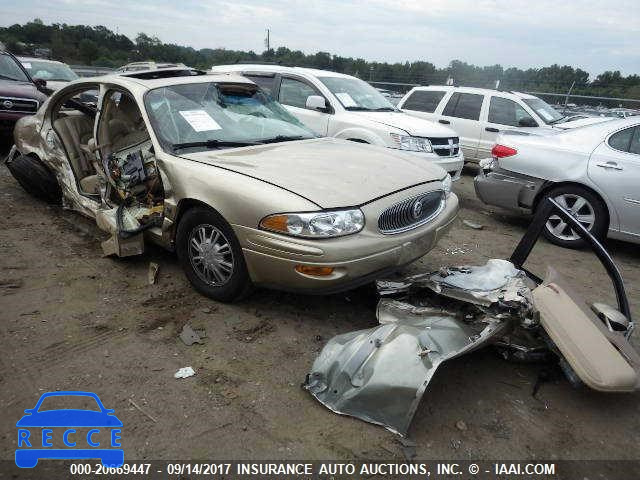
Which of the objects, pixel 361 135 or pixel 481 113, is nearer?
pixel 361 135

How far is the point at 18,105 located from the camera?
759 centimetres

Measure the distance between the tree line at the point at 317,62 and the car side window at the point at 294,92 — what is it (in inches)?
139

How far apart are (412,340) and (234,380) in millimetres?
1043

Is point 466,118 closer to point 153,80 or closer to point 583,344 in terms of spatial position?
point 153,80

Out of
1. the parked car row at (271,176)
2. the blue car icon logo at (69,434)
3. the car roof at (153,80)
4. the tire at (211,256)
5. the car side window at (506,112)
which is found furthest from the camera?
the car side window at (506,112)

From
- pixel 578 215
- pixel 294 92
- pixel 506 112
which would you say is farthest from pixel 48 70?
pixel 578 215

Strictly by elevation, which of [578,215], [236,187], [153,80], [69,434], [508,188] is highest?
[153,80]

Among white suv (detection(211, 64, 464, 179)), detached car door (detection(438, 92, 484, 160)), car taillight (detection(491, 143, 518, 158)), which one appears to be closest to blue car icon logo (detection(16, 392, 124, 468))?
white suv (detection(211, 64, 464, 179))

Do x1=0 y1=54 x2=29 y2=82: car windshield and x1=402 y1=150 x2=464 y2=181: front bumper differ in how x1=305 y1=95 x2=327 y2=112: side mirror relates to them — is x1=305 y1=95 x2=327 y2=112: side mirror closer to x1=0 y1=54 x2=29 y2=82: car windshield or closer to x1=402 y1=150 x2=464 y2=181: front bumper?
x1=402 y1=150 x2=464 y2=181: front bumper

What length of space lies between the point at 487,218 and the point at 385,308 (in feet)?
12.4

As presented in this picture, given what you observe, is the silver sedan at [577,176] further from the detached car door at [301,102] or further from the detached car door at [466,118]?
the detached car door at [466,118]

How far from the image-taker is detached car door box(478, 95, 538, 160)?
8.30 m

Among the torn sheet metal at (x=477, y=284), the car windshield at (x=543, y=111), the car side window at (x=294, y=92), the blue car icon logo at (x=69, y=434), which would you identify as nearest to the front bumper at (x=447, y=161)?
the car side window at (x=294, y=92)

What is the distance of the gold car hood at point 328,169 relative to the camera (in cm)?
296
